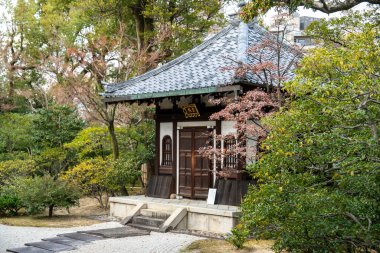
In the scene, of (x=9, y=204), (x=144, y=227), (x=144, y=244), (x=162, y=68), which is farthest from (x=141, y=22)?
(x=144, y=244)

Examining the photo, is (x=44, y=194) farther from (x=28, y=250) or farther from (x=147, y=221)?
(x=28, y=250)

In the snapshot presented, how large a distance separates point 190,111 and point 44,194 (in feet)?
16.2

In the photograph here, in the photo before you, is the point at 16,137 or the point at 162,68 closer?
the point at 162,68

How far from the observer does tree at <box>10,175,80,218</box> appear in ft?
46.4

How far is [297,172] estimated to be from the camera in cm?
618

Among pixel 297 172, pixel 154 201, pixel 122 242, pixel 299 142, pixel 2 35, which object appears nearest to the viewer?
pixel 299 142

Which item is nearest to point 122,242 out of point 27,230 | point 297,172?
point 27,230

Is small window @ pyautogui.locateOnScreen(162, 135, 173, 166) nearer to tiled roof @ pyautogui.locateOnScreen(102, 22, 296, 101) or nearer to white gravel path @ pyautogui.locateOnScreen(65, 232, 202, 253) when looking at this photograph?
tiled roof @ pyautogui.locateOnScreen(102, 22, 296, 101)

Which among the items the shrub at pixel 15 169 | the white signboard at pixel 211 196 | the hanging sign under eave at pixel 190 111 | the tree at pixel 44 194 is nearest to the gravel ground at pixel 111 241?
the tree at pixel 44 194

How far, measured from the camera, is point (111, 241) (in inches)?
432

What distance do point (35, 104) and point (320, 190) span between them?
26261 millimetres

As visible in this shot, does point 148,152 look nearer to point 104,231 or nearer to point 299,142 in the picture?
point 104,231

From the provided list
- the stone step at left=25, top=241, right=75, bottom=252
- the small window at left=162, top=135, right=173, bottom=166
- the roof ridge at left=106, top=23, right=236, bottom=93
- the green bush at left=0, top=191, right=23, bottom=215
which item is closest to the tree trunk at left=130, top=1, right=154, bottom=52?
the roof ridge at left=106, top=23, right=236, bottom=93

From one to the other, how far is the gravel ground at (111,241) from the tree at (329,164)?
4502 millimetres
